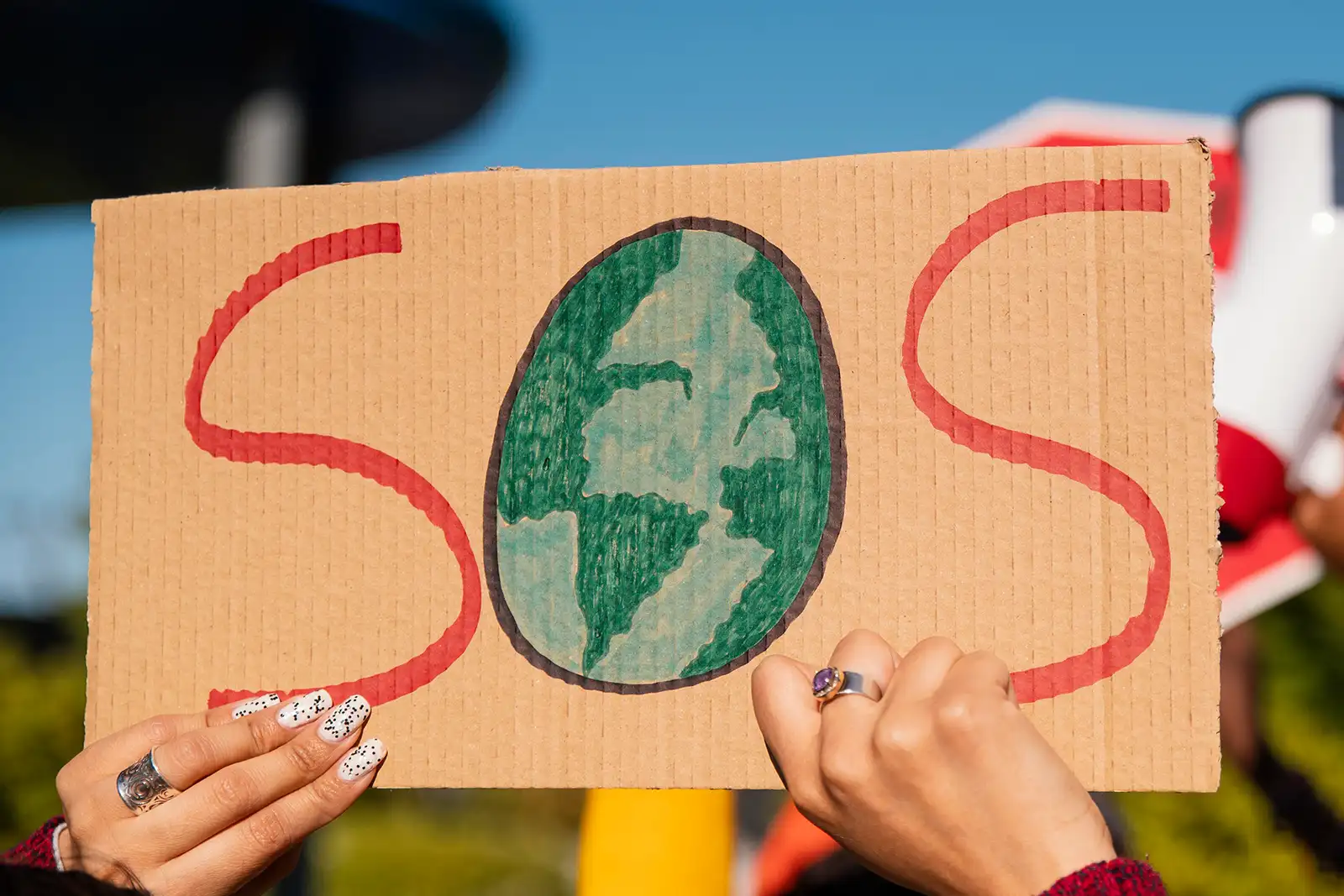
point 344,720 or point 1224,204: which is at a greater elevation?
point 1224,204

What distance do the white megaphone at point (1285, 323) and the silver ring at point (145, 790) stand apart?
0.99 m

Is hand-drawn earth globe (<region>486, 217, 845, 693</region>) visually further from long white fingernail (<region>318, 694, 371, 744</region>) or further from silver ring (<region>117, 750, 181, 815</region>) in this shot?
silver ring (<region>117, 750, 181, 815</region>)

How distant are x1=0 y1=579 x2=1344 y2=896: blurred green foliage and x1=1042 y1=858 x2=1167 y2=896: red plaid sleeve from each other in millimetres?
2198

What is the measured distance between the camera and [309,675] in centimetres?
85

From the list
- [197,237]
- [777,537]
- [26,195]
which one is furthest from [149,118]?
[777,537]

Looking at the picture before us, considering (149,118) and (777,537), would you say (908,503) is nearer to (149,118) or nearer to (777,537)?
(777,537)

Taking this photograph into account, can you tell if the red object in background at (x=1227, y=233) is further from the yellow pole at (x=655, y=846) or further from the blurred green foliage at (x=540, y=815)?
the blurred green foliage at (x=540, y=815)

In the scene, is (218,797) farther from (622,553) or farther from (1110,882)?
(1110,882)

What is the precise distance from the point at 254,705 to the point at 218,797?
77 millimetres

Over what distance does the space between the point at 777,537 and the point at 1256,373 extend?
1.95ft

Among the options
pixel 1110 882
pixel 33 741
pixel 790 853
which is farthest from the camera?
pixel 33 741

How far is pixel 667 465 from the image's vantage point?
0.83 metres

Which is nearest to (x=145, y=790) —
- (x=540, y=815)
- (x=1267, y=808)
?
(x=1267, y=808)

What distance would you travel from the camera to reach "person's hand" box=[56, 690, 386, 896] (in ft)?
2.51
